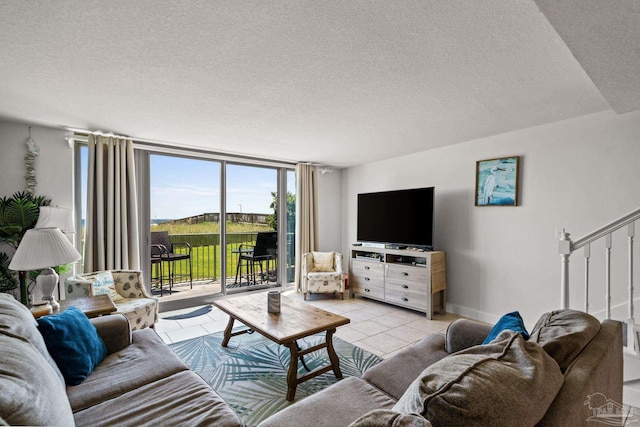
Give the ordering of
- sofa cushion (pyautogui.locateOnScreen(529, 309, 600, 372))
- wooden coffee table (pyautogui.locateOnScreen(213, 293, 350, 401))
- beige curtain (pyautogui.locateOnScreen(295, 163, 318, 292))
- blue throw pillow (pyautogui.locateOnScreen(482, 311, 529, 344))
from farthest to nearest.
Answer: beige curtain (pyautogui.locateOnScreen(295, 163, 318, 292))
wooden coffee table (pyautogui.locateOnScreen(213, 293, 350, 401))
blue throw pillow (pyautogui.locateOnScreen(482, 311, 529, 344))
sofa cushion (pyautogui.locateOnScreen(529, 309, 600, 372))

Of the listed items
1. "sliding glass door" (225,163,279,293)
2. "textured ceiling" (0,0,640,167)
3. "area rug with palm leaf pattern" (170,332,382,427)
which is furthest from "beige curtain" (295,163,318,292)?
"area rug with palm leaf pattern" (170,332,382,427)

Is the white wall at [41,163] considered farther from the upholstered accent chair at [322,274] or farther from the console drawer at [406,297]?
the console drawer at [406,297]

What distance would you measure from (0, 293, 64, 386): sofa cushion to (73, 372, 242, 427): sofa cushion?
0.74 ft

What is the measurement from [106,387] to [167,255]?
3204 millimetres

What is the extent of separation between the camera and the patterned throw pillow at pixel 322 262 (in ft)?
16.7

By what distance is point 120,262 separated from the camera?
3.63 m

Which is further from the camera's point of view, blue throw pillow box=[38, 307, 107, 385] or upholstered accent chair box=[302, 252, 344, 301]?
upholstered accent chair box=[302, 252, 344, 301]

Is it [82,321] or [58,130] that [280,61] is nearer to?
[82,321]

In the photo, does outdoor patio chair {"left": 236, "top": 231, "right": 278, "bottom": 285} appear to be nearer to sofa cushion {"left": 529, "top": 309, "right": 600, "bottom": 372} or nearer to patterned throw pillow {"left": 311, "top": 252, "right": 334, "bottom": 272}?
patterned throw pillow {"left": 311, "top": 252, "right": 334, "bottom": 272}

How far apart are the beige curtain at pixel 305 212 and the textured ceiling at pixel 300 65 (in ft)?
6.52

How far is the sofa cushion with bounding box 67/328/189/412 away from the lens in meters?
1.49

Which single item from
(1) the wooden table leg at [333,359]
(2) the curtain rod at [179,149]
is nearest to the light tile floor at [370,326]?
(1) the wooden table leg at [333,359]

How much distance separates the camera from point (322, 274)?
4.75 metres

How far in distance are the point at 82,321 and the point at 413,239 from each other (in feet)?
12.0
